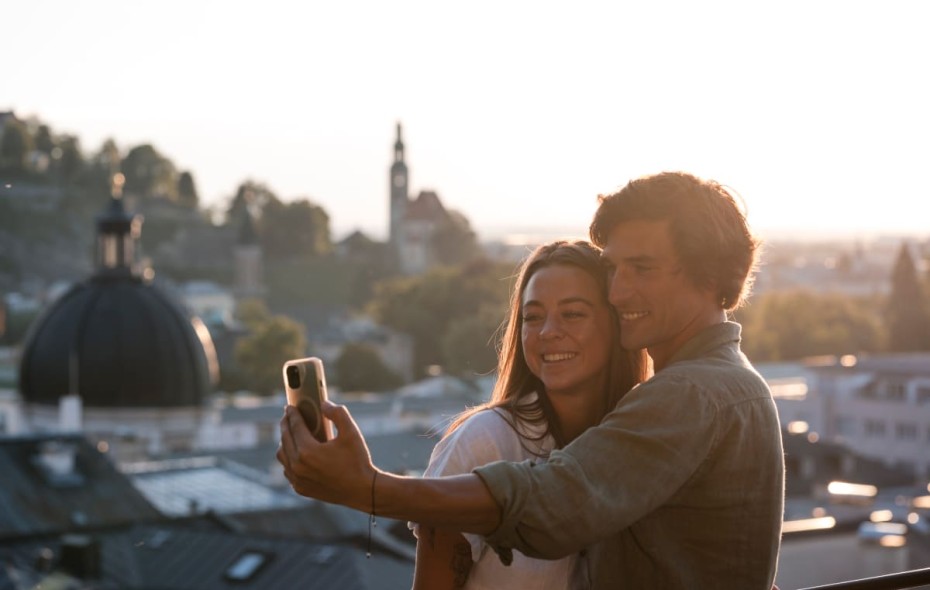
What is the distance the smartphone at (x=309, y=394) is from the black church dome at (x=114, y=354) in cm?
3113

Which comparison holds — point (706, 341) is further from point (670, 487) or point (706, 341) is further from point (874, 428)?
point (874, 428)

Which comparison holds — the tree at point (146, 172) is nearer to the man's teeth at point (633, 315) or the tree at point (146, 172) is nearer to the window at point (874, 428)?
the window at point (874, 428)

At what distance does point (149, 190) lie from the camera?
8606cm

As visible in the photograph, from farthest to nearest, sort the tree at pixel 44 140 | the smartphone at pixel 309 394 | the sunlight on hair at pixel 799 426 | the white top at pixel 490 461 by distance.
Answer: the tree at pixel 44 140 → the sunlight on hair at pixel 799 426 → the white top at pixel 490 461 → the smartphone at pixel 309 394

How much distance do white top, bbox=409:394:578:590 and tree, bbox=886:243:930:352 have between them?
4361cm

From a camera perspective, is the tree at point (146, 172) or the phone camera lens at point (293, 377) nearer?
the phone camera lens at point (293, 377)

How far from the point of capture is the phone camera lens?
4.74 feet

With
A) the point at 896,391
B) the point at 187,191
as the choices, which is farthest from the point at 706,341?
the point at 187,191

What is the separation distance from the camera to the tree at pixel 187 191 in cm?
8838

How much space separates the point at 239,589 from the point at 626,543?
11082 millimetres

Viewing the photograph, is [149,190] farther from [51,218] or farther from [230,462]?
[230,462]

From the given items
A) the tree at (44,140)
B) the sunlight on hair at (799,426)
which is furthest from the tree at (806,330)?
the tree at (44,140)

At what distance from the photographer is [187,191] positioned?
292ft

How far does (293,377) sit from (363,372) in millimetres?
49948
